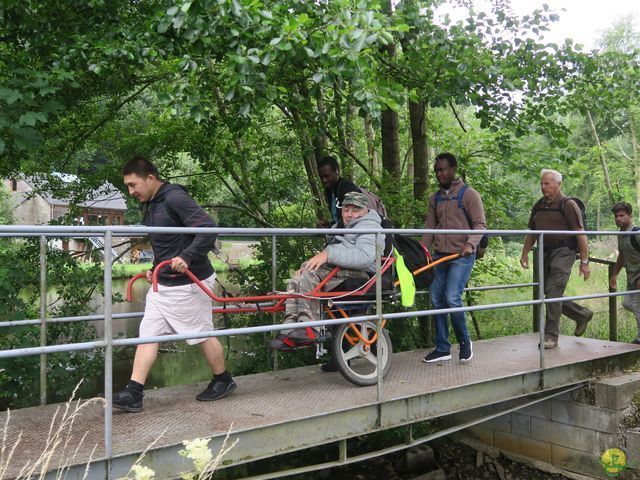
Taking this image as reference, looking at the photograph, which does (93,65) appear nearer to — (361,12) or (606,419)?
(361,12)

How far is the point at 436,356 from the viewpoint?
5.68 metres

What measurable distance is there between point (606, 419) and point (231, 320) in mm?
5035

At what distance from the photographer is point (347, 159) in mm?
9266

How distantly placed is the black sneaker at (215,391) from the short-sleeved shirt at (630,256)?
4453mm

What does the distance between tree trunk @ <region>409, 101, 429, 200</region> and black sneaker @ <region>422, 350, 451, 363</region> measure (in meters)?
3.62

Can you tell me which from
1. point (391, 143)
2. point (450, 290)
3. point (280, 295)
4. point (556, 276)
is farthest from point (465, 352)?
point (391, 143)

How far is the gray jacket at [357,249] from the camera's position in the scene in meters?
4.44

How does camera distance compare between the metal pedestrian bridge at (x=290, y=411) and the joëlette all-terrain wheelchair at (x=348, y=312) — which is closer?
the metal pedestrian bridge at (x=290, y=411)

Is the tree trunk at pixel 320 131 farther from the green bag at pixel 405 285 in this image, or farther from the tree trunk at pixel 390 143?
the green bag at pixel 405 285

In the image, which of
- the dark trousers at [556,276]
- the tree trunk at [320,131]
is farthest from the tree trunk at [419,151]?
the dark trousers at [556,276]

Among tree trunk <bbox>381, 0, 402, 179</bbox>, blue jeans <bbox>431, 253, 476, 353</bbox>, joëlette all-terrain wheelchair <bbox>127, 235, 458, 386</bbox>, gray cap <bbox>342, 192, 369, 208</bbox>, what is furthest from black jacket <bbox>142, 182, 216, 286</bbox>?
tree trunk <bbox>381, 0, 402, 179</bbox>

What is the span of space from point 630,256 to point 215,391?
468cm

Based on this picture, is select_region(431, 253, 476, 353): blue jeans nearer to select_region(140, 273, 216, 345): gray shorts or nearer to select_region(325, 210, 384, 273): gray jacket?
select_region(325, 210, 384, 273): gray jacket

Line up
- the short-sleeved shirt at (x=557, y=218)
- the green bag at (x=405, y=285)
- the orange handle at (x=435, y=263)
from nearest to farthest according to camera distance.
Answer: the green bag at (x=405, y=285) → the orange handle at (x=435, y=263) → the short-sleeved shirt at (x=557, y=218)
